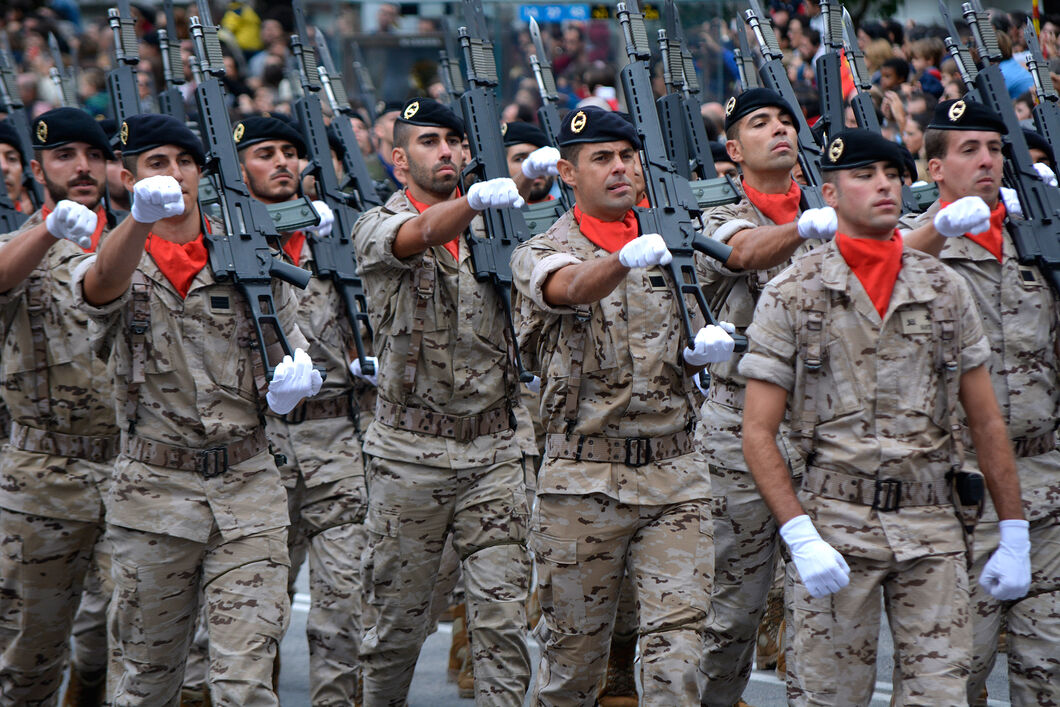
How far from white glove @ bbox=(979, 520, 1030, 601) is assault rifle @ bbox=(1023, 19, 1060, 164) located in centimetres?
243

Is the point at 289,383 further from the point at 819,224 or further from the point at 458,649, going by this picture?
the point at 458,649

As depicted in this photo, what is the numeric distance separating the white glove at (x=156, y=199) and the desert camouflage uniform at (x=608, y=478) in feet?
4.37

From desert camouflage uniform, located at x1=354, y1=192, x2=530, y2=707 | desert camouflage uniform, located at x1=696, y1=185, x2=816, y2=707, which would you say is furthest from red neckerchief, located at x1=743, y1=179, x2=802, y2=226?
desert camouflage uniform, located at x1=354, y1=192, x2=530, y2=707

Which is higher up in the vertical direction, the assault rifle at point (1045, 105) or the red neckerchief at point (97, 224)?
the red neckerchief at point (97, 224)

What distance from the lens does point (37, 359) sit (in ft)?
20.1

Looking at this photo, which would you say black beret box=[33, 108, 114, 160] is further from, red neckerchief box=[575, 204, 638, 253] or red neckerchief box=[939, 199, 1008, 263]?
red neckerchief box=[939, 199, 1008, 263]

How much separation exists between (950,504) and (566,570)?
1457 millimetres

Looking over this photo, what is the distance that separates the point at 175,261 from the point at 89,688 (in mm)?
2431

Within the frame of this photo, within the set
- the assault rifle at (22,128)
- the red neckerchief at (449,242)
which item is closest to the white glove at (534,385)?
the red neckerchief at (449,242)

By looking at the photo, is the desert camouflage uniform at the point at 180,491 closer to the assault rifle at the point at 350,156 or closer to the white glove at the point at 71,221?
the white glove at the point at 71,221

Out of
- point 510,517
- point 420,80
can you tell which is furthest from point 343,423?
point 420,80

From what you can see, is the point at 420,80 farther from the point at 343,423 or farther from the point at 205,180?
the point at 343,423

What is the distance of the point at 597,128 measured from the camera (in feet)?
18.1

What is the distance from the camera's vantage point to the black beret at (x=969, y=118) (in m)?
5.50
